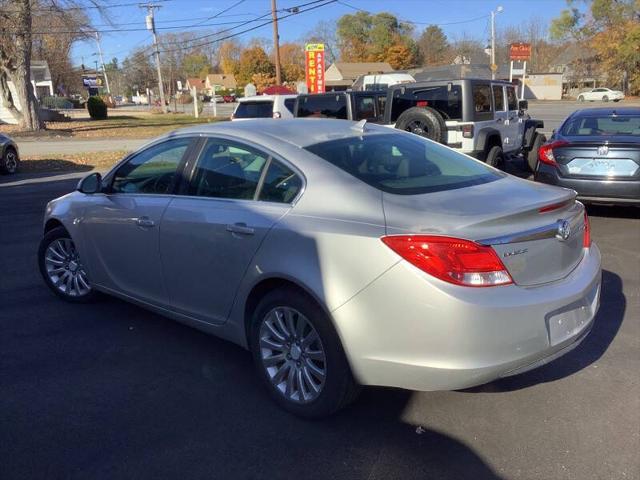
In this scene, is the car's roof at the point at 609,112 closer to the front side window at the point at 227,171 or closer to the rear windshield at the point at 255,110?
the front side window at the point at 227,171

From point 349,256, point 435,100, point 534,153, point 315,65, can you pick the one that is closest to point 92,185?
point 349,256

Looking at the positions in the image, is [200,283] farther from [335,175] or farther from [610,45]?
[610,45]

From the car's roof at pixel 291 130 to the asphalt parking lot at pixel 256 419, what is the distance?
5.05 ft

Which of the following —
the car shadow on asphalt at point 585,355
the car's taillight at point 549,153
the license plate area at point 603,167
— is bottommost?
the car shadow on asphalt at point 585,355

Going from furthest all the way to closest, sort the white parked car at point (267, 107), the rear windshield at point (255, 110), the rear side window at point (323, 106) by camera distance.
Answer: the rear windshield at point (255, 110) < the white parked car at point (267, 107) < the rear side window at point (323, 106)

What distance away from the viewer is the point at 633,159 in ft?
23.8

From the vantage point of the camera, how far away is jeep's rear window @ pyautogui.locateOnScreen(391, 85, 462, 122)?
1022cm

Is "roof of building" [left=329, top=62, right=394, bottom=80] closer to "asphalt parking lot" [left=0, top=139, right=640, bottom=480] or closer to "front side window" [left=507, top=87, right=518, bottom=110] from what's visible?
"front side window" [left=507, top=87, right=518, bottom=110]

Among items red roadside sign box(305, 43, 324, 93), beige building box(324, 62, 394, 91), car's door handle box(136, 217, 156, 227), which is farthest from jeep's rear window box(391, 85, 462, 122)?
beige building box(324, 62, 394, 91)

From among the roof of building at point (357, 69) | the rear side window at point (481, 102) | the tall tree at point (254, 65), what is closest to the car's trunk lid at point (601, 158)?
the rear side window at point (481, 102)

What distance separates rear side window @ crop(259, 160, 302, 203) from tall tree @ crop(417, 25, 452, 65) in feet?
330

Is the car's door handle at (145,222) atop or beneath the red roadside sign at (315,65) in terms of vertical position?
beneath

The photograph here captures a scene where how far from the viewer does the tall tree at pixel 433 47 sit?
9931 cm

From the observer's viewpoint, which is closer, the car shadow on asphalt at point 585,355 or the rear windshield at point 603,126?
the car shadow on asphalt at point 585,355
